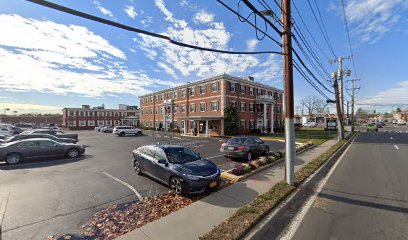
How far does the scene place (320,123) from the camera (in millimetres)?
79750

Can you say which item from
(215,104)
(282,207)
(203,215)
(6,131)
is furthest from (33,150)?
(215,104)

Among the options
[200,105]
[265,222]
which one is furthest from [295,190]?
[200,105]

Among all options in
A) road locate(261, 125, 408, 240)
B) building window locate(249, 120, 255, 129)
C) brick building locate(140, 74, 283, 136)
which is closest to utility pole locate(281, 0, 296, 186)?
road locate(261, 125, 408, 240)

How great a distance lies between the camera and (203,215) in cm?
534

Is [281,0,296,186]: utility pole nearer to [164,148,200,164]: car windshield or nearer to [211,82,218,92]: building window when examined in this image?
[164,148,200,164]: car windshield

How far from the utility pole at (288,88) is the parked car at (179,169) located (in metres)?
2.70

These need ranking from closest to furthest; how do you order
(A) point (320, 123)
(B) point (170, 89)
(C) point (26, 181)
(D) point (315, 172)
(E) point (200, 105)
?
(C) point (26, 181)
(D) point (315, 172)
(E) point (200, 105)
(B) point (170, 89)
(A) point (320, 123)

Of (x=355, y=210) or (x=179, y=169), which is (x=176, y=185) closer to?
(x=179, y=169)

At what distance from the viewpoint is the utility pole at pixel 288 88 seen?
7.55 m

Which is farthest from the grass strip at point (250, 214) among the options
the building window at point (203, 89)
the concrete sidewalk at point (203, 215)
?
the building window at point (203, 89)

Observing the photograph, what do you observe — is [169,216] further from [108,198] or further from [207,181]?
[108,198]

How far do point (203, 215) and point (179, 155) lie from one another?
10.6ft

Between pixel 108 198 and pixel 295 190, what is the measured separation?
6.43 meters

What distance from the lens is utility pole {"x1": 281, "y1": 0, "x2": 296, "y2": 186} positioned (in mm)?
7547
